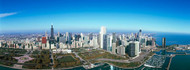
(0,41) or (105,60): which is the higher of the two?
(0,41)

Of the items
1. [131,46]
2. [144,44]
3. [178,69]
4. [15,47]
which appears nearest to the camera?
[178,69]

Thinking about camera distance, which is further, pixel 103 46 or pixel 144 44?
pixel 144 44

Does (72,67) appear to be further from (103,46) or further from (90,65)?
(103,46)

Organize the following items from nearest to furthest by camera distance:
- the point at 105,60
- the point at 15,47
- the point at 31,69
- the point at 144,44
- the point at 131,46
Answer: the point at 31,69, the point at 105,60, the point at 131,46, the point at 15,47, the point at 144,44

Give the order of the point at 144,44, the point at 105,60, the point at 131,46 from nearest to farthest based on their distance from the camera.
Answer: the point at 105,60 < the point at 131,46 < the point at 144,44

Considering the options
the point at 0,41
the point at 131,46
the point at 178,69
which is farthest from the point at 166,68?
the point at 0,41

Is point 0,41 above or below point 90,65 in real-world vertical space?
above

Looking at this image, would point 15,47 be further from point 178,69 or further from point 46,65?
point 178,69

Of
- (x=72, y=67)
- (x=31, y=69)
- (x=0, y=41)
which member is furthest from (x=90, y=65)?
(x=0, y=41)

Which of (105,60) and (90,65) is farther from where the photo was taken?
(105,60)
